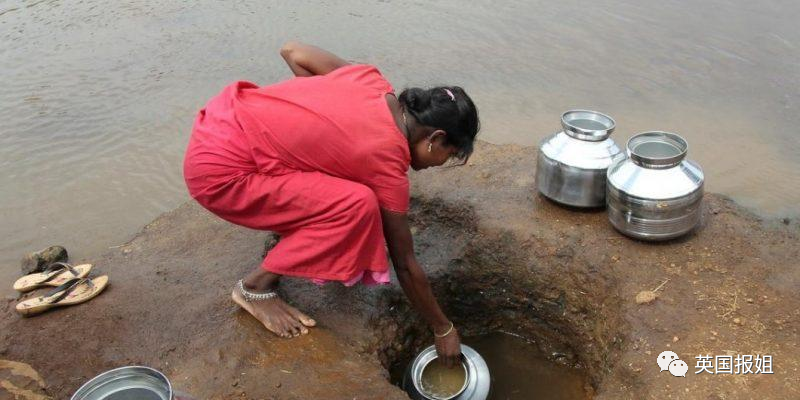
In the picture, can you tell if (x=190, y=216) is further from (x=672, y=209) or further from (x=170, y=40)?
(x=170, y=40)

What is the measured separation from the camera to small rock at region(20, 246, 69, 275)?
3.80 meters

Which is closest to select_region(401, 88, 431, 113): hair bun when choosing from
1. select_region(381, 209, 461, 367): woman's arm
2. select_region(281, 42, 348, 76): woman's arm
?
select_region(381, 209, 461, 367): woman's arm

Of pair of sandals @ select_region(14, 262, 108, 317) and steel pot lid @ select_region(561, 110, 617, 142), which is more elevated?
steel pot lid @ select_region(561, 110, 617, 142)

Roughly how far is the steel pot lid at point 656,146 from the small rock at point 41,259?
131 inches

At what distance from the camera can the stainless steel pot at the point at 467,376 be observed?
2738mm

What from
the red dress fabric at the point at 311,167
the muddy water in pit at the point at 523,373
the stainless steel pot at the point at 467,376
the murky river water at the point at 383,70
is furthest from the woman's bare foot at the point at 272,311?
the murky river water at the point at 383,70

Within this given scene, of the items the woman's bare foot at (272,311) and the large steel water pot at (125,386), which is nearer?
the large steel water pot at (125,386)

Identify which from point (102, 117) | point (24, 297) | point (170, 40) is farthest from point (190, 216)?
point (170, 40)

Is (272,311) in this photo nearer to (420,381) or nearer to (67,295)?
(420,381)

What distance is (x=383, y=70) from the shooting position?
6.14 meters

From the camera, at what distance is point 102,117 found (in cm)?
571

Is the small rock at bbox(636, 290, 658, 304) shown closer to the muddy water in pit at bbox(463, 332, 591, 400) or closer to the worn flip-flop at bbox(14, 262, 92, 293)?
the muddy water in pit at bbox(463, 332, 591, 400)

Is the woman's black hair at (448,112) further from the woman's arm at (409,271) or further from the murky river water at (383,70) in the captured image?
the murky river water at (383,70)

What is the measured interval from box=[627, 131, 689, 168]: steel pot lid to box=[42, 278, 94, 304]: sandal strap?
9.02 ft
